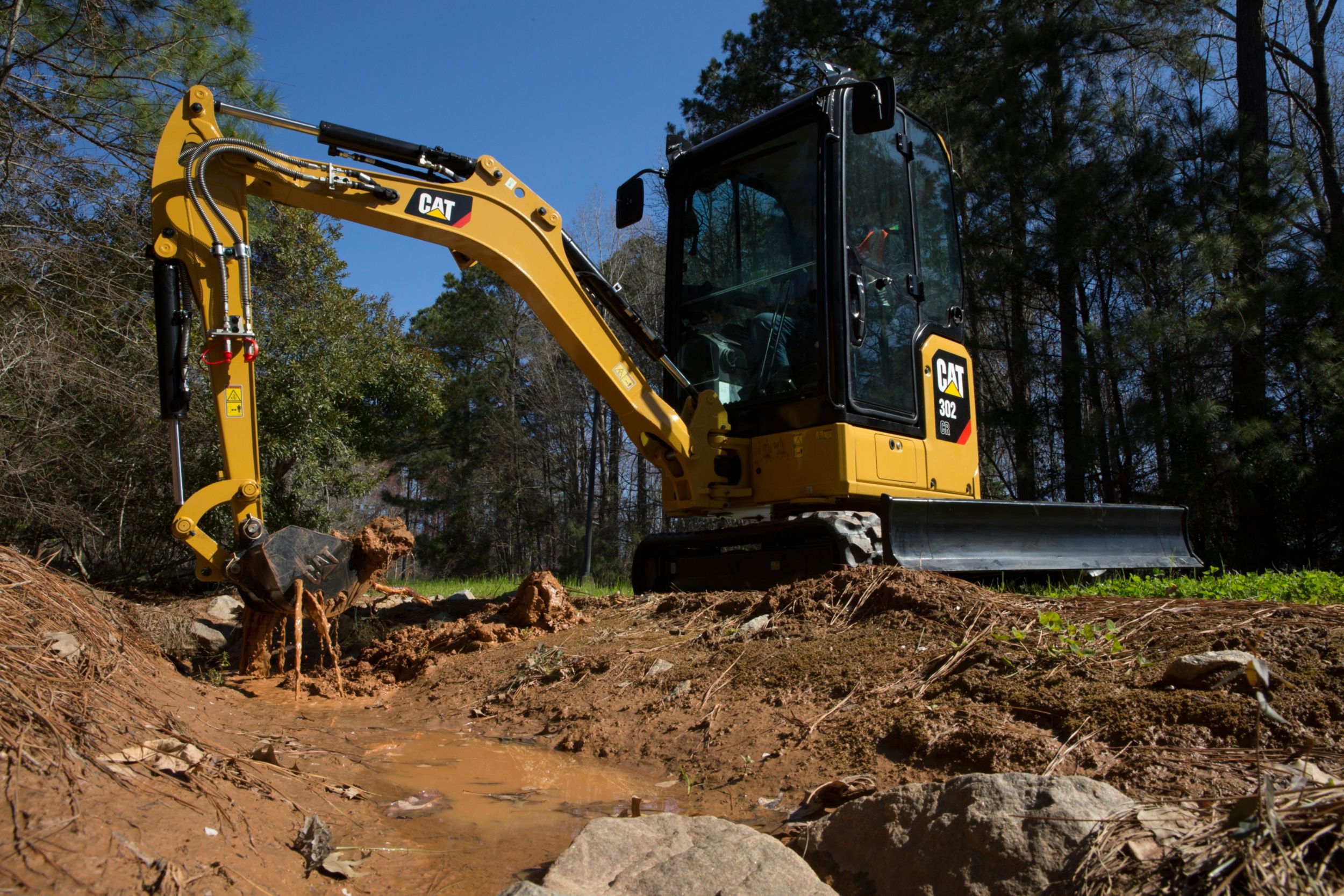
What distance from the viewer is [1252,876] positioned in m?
1.61

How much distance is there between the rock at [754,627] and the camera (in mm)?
4492

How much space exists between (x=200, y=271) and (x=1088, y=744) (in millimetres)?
4623

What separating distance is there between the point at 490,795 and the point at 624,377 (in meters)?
3.35

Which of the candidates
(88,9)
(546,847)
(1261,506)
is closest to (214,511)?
(88,9)

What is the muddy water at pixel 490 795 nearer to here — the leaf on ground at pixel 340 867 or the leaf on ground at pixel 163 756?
the leaf on ground at pixel 340 867

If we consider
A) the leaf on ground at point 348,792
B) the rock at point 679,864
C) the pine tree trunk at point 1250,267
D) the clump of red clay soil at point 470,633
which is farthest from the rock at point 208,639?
the pine tree trunk at point 1250,267

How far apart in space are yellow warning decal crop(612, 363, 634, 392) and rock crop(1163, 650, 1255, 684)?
3.80 m

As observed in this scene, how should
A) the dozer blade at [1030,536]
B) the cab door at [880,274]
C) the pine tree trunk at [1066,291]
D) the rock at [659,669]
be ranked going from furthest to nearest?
the pine tree trunk at [1066,291]
the cab door at [880,274]
the dozer blade at [1030,536]
the rock at [659,669]

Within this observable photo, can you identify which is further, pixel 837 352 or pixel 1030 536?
pixel 1030 536

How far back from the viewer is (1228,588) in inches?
224

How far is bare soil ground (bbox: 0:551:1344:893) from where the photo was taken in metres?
2.08

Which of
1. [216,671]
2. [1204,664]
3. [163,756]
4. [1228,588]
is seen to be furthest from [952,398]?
[163,756]

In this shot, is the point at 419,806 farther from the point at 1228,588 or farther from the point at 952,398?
the point at 1228,588

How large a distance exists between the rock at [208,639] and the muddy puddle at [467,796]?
8.00 feet
